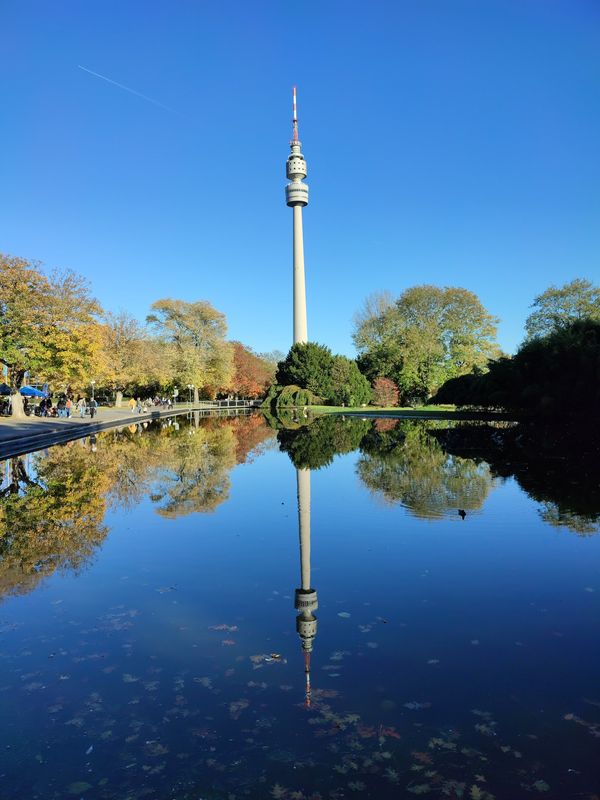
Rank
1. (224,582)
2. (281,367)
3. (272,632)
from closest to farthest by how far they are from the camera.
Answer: (272,632) → (224,582) → (281,367)

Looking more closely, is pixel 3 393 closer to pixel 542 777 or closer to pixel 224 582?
pixel 224 582

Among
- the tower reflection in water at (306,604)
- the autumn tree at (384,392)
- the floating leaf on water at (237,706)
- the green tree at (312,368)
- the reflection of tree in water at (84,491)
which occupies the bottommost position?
the tower reflection in water at (306,604)

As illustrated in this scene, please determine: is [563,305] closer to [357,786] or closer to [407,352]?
[407,352]

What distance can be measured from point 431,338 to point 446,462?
4586 cm

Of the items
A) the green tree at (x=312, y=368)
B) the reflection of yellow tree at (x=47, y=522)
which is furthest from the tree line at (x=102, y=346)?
the reflection of yellow tree at (x=47, y=522)

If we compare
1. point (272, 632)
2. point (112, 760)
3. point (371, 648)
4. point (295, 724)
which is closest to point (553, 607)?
point (371, 648)

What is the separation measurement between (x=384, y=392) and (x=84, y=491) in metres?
52.2

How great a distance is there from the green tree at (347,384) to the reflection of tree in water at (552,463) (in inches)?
1127

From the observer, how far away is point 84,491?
13148mm

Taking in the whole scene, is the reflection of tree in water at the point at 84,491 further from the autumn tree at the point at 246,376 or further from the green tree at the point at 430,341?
the autumn tree at the point at 246,376

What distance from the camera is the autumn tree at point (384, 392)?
2469 inches

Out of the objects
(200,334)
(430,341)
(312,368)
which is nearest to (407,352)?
(430,341)

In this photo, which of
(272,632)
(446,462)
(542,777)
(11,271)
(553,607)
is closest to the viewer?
(542,777)

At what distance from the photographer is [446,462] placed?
1838 cm
